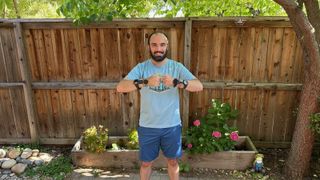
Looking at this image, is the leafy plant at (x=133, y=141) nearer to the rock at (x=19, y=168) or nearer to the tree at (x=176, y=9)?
the rock at (x=19, y=168)

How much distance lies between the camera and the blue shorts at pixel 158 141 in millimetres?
2936

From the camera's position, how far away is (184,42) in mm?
3980

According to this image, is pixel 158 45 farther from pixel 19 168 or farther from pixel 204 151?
pixel 19 168

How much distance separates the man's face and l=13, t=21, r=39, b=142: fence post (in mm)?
2282

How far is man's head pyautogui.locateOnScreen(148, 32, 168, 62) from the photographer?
9.05 ft

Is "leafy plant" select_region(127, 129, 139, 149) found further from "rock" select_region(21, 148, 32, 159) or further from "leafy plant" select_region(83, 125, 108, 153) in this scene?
"rock" select_region(21, 148, 32, 159)

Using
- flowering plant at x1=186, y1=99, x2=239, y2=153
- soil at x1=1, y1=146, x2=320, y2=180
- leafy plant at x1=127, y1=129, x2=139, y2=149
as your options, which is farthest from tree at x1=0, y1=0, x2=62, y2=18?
flowering plant at x1=186, y1=99, x2=239, y2=153

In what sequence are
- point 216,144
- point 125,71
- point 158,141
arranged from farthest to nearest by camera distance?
point 125,71, point 216,144, point 158,141

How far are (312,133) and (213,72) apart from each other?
4.89ft

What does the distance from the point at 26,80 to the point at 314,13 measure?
155 inches

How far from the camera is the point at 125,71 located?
165 inches

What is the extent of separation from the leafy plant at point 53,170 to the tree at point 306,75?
2.97m

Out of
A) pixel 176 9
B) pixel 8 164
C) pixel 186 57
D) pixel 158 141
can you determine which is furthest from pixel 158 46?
pixel 8 164

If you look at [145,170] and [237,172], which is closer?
[145,170]
